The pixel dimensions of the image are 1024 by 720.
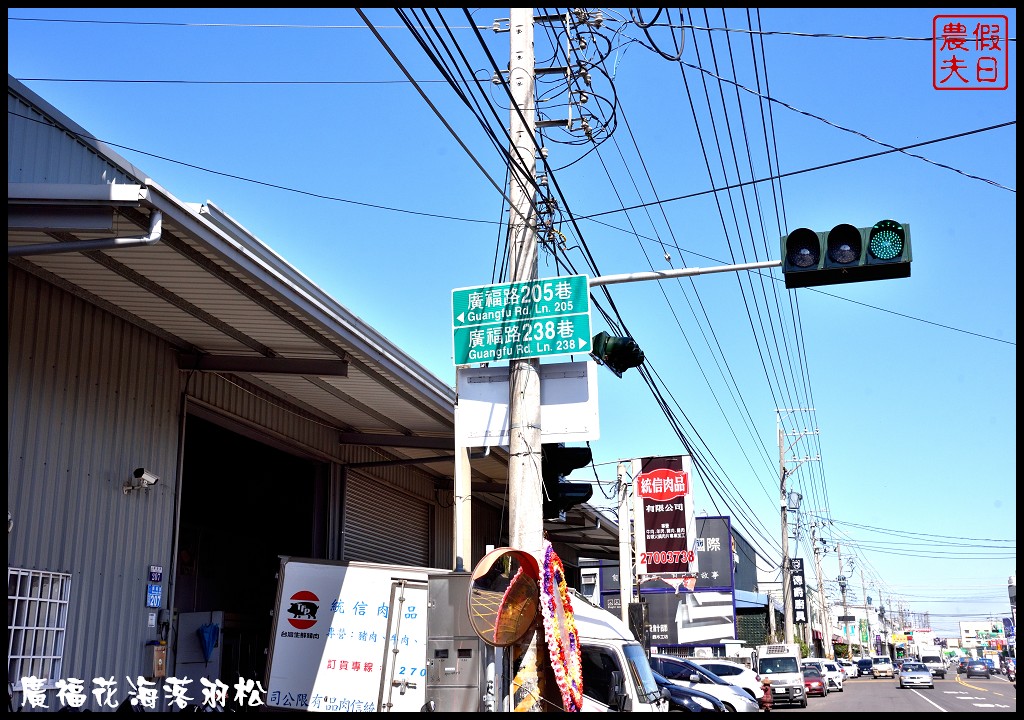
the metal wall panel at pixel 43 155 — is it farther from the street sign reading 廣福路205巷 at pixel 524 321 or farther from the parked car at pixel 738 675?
the parked car at pixel 738 675

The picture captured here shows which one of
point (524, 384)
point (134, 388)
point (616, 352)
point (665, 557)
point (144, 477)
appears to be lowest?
point (665, 557)

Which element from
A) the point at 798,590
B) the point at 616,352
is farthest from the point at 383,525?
the point at 798,590

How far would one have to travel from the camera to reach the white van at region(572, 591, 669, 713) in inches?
480

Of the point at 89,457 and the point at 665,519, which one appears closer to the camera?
the point at 89,457

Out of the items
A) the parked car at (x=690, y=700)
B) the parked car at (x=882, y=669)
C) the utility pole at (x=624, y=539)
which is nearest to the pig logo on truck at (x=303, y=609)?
the parked car at (x=690, y=700)

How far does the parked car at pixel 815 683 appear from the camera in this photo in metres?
42.8

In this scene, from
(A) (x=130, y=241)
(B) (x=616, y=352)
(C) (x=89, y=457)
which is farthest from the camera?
(C) (x=89, y=457)

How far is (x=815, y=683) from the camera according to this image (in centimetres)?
4322

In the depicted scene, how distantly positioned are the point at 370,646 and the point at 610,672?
11.1 feet

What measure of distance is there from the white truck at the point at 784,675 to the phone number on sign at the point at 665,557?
39.5 ft

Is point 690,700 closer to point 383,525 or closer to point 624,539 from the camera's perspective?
point 624,539

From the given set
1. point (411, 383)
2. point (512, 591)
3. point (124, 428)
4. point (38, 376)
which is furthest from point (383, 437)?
point (512, 591)

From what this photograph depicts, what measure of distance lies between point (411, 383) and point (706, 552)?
3252cm

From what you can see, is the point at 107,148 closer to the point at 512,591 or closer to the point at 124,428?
the point at 124,428
